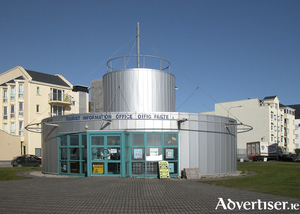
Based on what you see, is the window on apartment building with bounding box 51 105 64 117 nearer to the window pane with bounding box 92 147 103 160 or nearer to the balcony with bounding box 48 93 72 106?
the balcony with bounding box 48 93 72 106

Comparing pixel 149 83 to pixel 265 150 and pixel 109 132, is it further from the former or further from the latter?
pixel 265 150

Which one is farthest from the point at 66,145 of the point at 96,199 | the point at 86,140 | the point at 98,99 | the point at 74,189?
the point at 98,99

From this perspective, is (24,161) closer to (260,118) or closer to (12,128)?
(12,128)

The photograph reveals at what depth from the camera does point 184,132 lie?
18.0 metres

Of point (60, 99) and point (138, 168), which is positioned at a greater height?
point (60, 99)

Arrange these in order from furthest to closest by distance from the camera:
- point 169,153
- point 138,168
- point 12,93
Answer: point 12,93
point 169,153
point 138,168

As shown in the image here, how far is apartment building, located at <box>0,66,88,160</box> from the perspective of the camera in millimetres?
45906

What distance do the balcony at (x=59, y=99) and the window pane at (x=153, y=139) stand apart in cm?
3604

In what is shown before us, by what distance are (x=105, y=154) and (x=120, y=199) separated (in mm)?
6887

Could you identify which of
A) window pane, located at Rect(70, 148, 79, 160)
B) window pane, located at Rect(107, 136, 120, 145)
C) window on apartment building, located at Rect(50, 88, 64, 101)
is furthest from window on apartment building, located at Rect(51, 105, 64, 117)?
window pane, located at Rect(107, 136, 120, 145)

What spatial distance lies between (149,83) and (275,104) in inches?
2200

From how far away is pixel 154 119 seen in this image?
57.5 ft

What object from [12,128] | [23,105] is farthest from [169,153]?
[12,128]

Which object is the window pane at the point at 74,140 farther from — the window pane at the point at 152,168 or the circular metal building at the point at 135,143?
the window pane at the point at 152,168
